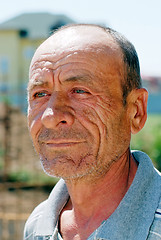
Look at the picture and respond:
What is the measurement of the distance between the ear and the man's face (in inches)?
2.1

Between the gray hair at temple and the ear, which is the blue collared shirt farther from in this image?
the gray hair at temple

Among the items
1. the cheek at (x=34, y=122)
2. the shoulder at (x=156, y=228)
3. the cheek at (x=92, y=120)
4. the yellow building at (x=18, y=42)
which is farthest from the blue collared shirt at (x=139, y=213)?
the yellow building at (x=18, y=42)

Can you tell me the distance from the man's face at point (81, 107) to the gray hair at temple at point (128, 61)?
0.09 feet

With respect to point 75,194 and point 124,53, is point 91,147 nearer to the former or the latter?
point 75,194

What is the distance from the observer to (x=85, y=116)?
1.56m

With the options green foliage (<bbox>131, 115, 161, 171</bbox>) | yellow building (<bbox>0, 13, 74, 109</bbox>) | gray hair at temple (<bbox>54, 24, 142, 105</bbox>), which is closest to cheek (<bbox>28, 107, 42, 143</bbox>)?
gray hair at temple (<bbox>54, 24, 142, 105</bbox>)

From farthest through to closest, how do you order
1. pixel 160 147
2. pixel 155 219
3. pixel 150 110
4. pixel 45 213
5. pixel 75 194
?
pixel 150 110
pixel 160 147
pixel 45 213
pixel 75 194
pixel 155 219

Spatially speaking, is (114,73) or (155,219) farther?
(114,73)

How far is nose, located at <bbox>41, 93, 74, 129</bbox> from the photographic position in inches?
59.6

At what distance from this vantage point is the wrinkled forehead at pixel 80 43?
5.14ft

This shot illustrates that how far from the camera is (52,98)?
61.5 inches

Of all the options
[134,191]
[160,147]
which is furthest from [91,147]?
[160,147]

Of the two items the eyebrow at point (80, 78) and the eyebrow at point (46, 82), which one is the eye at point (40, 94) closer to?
the eyebrow at point (46, 82)

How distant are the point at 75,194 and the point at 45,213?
0.22 metres
